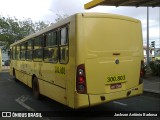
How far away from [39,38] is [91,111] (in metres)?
3.47

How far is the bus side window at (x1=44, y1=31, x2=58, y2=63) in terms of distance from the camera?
8820mm

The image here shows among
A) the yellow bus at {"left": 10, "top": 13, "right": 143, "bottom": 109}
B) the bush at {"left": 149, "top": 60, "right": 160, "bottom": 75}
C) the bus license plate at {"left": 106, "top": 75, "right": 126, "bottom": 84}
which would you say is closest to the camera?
the yellow bus at {"left": 10, "top": 13, "right": 143, "bottom": 109}

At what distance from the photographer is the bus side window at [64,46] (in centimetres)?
796

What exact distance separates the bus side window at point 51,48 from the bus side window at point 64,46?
0.44 m

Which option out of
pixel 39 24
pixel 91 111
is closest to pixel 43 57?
pixel 91 111

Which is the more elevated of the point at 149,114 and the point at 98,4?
the point at 98,4

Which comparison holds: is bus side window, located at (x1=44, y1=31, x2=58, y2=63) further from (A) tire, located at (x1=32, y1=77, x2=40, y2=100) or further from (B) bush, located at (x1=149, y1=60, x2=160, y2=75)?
(B) bush, located at (x1=149, y1=60, x2=160, y2=75)

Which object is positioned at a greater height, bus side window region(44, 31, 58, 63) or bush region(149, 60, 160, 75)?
bus side window region(44, 31, 58, 63)

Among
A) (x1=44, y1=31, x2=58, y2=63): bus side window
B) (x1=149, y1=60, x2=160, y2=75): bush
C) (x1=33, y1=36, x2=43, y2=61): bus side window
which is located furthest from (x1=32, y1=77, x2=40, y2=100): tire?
(x1=149, y1=60, x2=160, y2=75): bush

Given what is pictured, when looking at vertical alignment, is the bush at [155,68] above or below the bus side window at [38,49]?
below

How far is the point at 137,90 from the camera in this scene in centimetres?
854

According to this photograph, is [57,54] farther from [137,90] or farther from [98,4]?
[98,4]

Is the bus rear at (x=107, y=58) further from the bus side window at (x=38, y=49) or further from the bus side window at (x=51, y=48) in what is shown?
the bus side window at (x=38, y=49)

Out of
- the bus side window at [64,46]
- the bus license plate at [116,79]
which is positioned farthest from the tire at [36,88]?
the bus license plate at [116,79]
